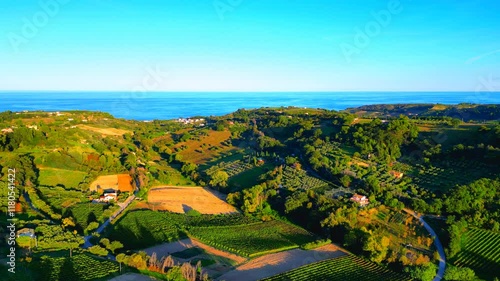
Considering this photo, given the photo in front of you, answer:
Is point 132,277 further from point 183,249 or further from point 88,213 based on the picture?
point 88,213

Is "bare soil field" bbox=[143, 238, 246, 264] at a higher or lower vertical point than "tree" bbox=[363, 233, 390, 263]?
lower

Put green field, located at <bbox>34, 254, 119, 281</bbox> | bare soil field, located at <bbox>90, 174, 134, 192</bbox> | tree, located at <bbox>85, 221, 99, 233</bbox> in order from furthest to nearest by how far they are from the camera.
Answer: bare soil field, located at <bbox>90, 174, 134, 192</bbox>
tree, located at <bbox>85, 221, 99, 233</bbox>
green field, located at <bbox>34, 254, 119, 281</bbox>

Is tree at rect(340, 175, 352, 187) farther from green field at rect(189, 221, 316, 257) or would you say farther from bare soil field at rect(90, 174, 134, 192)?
bare soil field at rect(90, 174, 134, 192)

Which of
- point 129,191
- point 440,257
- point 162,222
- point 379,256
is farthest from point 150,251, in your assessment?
point 440,257

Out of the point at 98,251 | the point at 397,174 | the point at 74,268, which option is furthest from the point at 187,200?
the point at 397,174

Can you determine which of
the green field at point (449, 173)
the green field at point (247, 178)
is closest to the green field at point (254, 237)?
the green field at point (247, 178)

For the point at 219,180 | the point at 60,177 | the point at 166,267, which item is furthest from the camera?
the point at 219,180

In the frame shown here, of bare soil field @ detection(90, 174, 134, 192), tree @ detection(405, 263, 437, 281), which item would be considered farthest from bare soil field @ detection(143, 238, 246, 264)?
bare soil field @ detection(90, 174, 134, 192)

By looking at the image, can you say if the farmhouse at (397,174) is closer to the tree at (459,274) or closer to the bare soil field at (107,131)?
the tree at (459,274)
